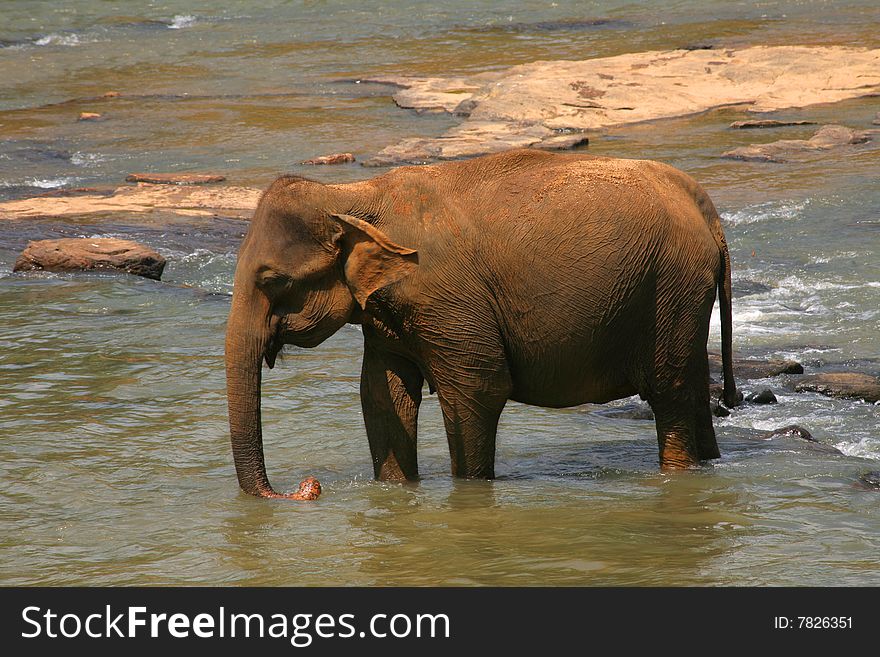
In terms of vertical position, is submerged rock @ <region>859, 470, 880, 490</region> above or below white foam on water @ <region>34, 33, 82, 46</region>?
below

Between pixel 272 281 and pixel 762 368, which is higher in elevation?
pixel 272 281

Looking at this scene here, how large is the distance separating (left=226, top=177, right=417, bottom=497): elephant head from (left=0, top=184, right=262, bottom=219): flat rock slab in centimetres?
889

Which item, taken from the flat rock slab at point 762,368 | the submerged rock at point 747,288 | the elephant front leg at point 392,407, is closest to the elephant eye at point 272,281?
the elephant front leg at point 392,407

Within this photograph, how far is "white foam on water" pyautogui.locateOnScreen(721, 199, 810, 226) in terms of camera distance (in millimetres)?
15258

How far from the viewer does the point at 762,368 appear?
10.3 metres

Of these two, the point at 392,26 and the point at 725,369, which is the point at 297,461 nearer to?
the point at 725,369

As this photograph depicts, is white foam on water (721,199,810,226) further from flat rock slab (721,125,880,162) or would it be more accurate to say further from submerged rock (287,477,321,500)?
submerged rock (287,477,321,500)

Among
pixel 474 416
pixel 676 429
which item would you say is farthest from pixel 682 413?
pixel 474 416

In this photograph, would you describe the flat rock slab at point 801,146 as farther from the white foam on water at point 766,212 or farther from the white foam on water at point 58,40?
the white foam on water at point 58,40

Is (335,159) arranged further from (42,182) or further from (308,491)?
(308,491)

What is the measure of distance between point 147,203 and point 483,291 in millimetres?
9918

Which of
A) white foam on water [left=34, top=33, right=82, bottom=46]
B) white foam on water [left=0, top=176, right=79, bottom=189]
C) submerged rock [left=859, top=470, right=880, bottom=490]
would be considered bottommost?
submerged rock [left=859, top=470, right=880, bottom=490]

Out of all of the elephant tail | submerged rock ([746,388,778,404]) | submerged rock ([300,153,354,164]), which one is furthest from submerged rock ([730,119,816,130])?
the elephant tail
